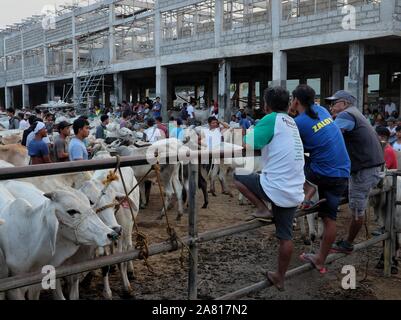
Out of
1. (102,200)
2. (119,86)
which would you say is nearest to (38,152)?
(102,200)

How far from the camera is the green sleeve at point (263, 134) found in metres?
3.45

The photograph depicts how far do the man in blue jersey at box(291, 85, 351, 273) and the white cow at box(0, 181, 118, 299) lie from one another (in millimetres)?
1813

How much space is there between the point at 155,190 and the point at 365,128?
7.46m

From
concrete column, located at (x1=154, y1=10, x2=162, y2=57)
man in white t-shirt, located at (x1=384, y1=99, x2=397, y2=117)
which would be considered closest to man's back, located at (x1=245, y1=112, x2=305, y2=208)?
man in white t-shirt, located at (x1=384, y1=99, x2=397, y2=117)

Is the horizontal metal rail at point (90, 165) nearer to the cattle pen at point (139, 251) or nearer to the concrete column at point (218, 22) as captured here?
the cattle pen at point (139, 251)

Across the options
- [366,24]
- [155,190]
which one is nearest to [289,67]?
[366,24]

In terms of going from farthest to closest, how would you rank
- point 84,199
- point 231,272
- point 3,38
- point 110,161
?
point 3,38 → point 231,272 → point 84,199 → point 110,161

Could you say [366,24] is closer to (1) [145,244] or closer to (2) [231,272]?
(2) [231,272]

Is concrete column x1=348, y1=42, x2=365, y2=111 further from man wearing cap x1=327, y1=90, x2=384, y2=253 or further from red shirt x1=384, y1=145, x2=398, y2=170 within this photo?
man wearing cap x1=327, y1=90, x2=384, y2=253

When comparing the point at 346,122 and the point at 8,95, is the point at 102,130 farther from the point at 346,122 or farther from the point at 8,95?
the point at 8,95

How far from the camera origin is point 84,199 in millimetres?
3527

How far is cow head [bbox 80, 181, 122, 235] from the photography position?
399 centimetres

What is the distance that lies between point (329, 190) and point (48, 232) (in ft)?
7.74

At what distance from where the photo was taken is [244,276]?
5.54 meters
